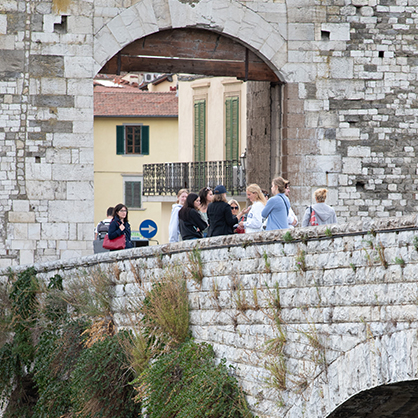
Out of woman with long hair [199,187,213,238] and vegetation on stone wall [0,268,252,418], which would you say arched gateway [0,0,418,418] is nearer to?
vegetation on stone wall [0,268,252,418]

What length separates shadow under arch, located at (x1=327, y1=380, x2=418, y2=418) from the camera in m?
5.14

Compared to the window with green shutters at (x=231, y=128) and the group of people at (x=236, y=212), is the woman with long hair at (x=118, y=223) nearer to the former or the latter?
the group of people at (x=236, y=212)

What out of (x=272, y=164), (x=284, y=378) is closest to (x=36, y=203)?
(x=272, y=164)

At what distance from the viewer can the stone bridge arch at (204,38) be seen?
456 inches

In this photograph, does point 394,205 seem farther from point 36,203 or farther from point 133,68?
point 36,203

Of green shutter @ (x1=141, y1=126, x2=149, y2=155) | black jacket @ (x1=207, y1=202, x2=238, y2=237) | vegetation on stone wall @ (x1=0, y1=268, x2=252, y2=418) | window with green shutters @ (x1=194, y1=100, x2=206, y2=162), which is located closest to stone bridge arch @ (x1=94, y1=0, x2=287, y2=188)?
vegetation on stone wall @ (x1=0, y1=268, x2=252, y2=418)

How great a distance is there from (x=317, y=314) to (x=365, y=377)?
2.42 feet

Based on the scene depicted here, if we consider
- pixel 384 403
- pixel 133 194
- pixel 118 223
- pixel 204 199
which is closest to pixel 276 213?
pixel 204 199

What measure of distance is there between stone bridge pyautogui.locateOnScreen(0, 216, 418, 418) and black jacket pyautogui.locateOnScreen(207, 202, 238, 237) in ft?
4.64

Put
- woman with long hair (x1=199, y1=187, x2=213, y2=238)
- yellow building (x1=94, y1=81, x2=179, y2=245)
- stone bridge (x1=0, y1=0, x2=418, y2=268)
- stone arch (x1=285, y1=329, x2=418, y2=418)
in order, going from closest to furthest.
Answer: stone arch (x1=285, y1=329, x2=418, y2=418) < woman with long hair (x1=199, y1=187, x2=213, y2=238) < stone bridge (x1=0, y1=0, x2=418, y2=268) < yellow building (x1=94, y1=81, x2=179, y2=245)

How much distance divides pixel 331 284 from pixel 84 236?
267 inches

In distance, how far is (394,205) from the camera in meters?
12.4

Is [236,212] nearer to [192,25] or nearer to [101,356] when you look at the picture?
[101,356]

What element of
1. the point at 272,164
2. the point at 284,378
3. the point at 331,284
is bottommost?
the point at 284,378
